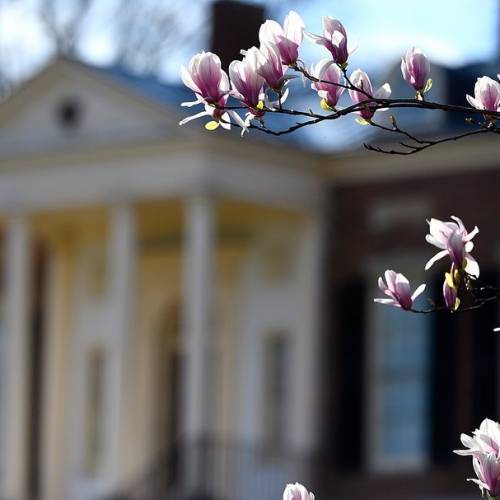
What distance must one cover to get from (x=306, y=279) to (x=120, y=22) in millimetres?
10638

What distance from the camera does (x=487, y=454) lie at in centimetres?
375

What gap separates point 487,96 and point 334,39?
Answer: 412mm

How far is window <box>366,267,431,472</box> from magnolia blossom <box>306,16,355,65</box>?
47.6 ft

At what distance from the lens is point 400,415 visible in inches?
740

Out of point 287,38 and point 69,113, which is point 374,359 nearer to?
point 69,113

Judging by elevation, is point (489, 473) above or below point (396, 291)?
below

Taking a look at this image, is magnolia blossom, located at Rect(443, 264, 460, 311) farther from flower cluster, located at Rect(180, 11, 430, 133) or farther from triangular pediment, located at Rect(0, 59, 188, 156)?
triangular pediment, located at Rect(0, 59, 188, 156)

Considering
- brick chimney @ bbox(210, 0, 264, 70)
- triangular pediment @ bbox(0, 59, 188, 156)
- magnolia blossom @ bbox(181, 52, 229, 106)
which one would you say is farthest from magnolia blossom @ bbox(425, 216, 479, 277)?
brick chimney @ bbox(210, 0, 264, 70)

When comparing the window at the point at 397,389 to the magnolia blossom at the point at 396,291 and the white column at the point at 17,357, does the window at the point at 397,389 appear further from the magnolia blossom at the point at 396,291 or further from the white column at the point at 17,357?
the magnolia blossom at the point at 396,291

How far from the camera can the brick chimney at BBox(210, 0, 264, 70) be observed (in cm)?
2077

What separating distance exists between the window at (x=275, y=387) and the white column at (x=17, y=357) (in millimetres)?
2915

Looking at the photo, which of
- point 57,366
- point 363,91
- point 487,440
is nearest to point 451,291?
point 487,440

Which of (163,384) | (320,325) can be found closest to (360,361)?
(320,325)

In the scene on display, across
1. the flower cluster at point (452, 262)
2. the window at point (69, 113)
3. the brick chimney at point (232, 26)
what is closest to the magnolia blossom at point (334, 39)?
the flower cluster at point (452, 262)
